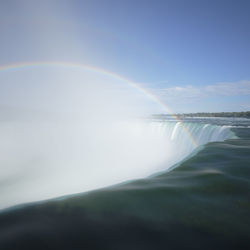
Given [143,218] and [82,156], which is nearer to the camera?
[143,218]

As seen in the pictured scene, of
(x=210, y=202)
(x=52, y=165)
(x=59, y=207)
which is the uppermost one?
(x=59, y=207)

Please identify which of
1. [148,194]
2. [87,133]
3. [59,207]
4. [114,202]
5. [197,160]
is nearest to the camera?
[59,207]

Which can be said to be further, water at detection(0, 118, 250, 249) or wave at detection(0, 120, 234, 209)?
wave at detection(0, 120, 234, 209)

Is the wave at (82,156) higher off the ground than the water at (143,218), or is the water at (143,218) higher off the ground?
the water at (143,218)

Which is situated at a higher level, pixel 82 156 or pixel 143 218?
pixel 143 218

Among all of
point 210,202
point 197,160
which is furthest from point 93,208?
point 197,160

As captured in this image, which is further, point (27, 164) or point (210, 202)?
point (27, 164)

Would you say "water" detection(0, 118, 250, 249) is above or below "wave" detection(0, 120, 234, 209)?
above

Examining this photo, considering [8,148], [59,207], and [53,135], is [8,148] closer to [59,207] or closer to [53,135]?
[53,135]
